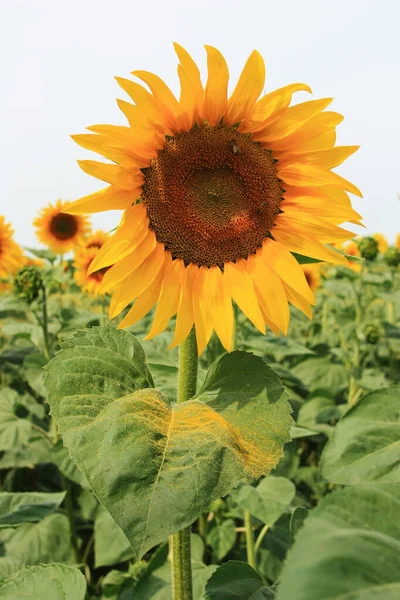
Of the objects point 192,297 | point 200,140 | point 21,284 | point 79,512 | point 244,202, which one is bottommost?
point 79,512

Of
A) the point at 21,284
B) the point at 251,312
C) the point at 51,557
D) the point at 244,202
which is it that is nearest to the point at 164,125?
the point at 244,202

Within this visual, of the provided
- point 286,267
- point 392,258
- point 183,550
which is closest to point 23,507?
point 183,550

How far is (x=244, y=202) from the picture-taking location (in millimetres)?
1557

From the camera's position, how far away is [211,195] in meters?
1.57

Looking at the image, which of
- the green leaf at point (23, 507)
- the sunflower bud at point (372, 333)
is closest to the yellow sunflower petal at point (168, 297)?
the green leaf at point (23, 507)

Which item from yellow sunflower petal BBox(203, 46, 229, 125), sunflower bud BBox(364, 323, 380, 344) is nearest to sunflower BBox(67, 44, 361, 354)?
yellow sunflower petal BBox(203, 46, 229, 125)

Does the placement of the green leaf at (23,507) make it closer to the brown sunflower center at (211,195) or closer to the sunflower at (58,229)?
the brown sunflower center at (211,195)

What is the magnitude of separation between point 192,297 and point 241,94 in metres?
0.48

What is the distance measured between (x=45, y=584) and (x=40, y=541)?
1.36 meters

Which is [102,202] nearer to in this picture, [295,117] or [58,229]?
[295,117]

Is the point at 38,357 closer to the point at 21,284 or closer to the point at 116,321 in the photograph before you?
the point at 21,284

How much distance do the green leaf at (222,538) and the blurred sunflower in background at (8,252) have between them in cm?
254

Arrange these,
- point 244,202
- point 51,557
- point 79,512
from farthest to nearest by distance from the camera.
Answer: point 79,512 < point 51,557 < point 244,202

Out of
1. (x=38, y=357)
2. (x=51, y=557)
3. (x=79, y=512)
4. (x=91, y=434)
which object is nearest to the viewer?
(x=91, y=434)
